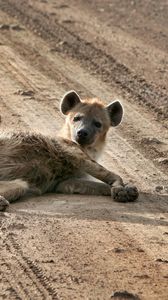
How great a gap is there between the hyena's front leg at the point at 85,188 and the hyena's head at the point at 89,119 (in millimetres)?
551

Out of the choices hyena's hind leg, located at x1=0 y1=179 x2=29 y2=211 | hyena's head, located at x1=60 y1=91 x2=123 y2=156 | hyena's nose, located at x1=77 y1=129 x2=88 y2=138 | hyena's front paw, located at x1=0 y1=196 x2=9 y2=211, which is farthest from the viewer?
hyena's head, located at x1=60 y1=91 x2=123 y2=156

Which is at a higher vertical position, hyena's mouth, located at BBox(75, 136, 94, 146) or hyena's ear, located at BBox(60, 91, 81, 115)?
hyena's ear, located at BBox(60, 91, 81, 115)

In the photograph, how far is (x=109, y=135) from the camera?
915cm

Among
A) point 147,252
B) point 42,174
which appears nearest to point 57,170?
point 42,174

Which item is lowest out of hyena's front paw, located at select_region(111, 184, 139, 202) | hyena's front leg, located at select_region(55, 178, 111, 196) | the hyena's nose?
hyena's front leg, located at select_region(55, 178, 111, 196)

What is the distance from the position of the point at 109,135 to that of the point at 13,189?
237 centimetres

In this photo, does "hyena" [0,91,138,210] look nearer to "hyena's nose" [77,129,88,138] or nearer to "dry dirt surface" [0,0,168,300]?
"hyena's nose" [77,129,88,138]

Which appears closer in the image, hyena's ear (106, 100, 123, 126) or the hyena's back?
the hyena's back

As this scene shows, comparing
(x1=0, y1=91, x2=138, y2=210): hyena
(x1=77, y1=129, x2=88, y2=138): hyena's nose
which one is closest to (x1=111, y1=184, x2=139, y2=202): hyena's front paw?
(x1=0, y1=91, x2=138, y2=210): hyena

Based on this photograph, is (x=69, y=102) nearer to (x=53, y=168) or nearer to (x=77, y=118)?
(x=77, y=118)

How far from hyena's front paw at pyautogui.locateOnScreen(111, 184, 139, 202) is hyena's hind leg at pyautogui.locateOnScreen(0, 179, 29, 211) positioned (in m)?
0.70

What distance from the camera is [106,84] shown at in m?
11.1

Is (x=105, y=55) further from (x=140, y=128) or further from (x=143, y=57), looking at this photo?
(x=140, y=128)

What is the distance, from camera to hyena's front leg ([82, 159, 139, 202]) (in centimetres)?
708
